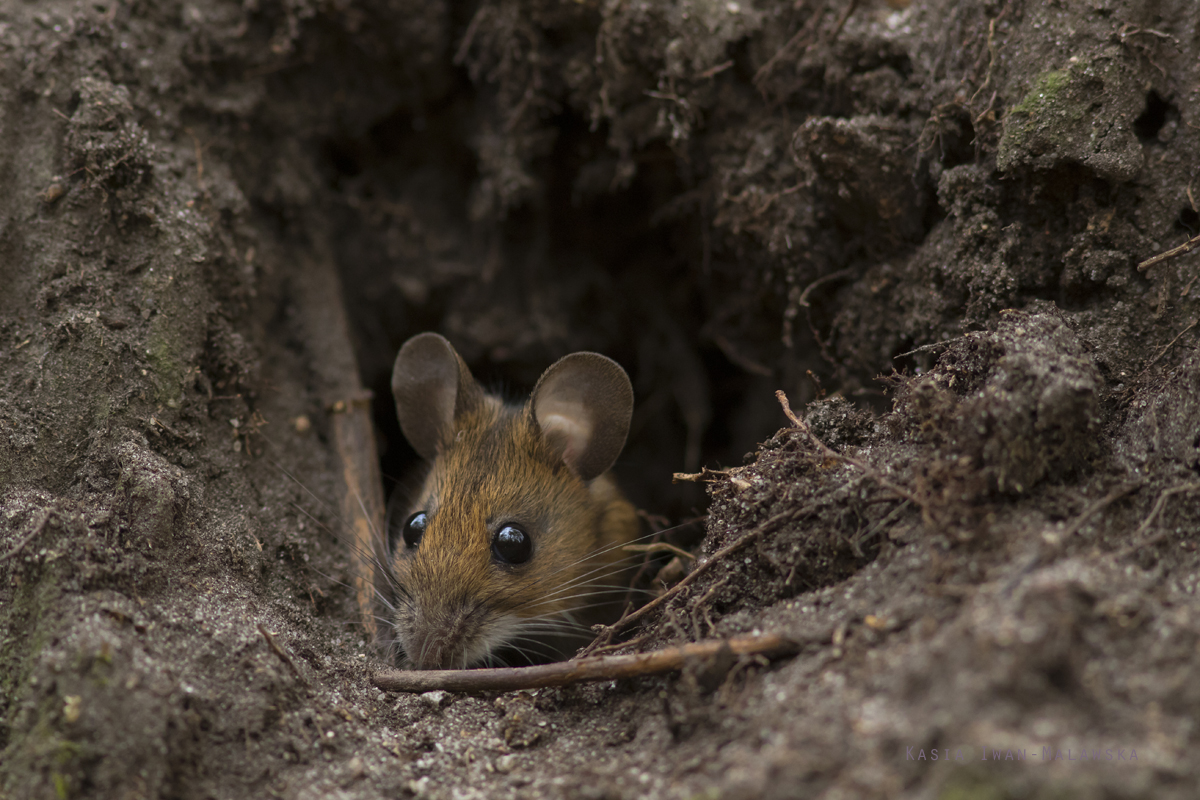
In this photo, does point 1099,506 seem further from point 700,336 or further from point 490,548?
point 700,336

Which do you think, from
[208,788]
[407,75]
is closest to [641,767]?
[208,788]

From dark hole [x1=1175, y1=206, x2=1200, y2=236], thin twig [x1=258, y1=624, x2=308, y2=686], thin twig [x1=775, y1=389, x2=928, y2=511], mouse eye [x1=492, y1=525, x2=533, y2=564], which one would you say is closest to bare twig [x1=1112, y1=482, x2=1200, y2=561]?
thin twig [x1=775, y1=389, x2=928, y2=511]

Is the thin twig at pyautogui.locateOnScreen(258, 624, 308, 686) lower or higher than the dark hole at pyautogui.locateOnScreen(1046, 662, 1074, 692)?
lower

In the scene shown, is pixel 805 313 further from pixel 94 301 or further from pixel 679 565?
pixel 94 301

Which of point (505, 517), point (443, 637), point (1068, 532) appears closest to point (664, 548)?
point (505, 517)

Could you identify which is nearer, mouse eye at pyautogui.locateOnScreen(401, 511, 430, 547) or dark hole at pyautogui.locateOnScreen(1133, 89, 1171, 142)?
dark hole at pyautogui.locateOnScreen(1133, 89, 1171, 142)

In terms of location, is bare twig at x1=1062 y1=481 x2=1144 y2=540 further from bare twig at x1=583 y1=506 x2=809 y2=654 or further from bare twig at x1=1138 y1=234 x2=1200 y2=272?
bare twig at x1=1138 y1=234 x2=1200 y2=272

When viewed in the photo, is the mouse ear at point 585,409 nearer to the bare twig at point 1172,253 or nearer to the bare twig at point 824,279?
the bare twig at point 824,279
